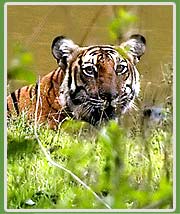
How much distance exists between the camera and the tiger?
11.5ft

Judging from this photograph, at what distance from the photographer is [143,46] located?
3.54 metres

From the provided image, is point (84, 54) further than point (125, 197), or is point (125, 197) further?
point (84, 54)

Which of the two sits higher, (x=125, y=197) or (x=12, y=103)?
(x=12, y=103)

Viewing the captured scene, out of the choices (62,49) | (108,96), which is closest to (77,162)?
(108,96)

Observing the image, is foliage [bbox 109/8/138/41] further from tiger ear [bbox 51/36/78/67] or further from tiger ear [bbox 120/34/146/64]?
tiger ear [bbox 51/36/78/67]

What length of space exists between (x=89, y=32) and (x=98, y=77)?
237 millimetres

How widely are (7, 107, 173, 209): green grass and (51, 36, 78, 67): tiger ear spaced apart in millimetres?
320

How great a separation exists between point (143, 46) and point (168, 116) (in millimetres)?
379

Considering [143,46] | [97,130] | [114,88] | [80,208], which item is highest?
[143,46]

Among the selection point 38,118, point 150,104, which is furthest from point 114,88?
point 38,118

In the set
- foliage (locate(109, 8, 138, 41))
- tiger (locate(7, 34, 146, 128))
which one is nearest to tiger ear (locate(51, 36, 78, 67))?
tiger (locate(7, 34, 146, 128))

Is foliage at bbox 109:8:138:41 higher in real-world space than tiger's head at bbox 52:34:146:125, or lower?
higher

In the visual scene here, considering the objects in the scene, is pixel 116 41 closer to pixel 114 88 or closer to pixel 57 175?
pixel 114 88

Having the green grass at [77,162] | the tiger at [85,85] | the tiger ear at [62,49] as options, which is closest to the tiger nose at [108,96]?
the tiger at [85,85]
